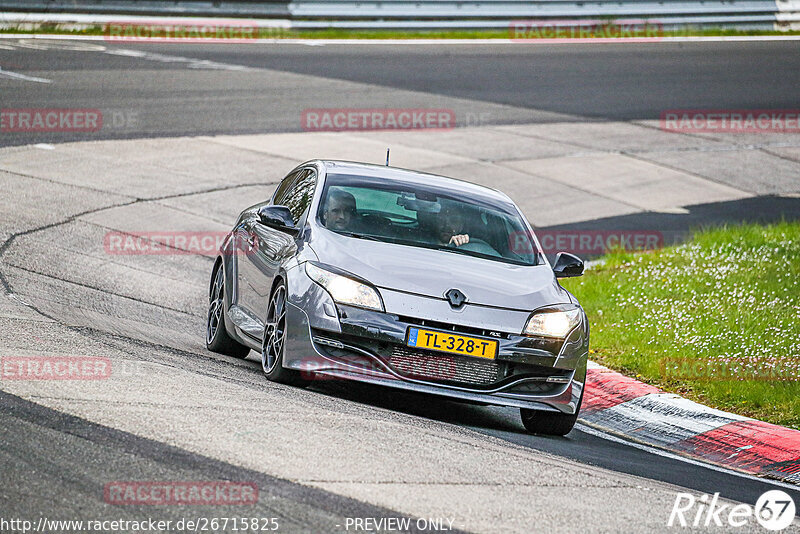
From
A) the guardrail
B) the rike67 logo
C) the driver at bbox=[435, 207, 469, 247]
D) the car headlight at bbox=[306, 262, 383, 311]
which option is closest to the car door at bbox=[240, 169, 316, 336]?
the car headlight at bbox=[306, 262, 383, 311]

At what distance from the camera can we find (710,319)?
1120 centimetres

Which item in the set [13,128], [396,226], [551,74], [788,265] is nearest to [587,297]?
[788,265]

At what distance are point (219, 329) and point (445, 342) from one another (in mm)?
2679

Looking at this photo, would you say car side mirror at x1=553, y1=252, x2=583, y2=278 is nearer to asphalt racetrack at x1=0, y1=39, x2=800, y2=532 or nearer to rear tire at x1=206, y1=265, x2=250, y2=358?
asphalt racetrack at x1=0, y1=39, x2=800, y2=532

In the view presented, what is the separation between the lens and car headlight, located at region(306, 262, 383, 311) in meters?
7.65

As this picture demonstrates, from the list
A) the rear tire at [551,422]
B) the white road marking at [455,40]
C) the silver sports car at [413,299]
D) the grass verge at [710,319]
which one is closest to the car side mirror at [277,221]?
the silver sports car at [413,299]

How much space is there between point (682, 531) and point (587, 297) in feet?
23.2

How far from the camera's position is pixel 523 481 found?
20.0 ft

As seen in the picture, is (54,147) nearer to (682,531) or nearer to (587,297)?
(587,297)

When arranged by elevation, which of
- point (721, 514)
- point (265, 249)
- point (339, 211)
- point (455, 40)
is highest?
point (455, 40)

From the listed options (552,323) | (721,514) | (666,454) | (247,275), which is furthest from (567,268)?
(721,514)

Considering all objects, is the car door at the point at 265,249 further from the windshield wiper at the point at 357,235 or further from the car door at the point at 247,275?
the windshield wiper at the point at 357,235

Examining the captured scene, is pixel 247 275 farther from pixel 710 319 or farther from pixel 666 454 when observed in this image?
pixel 710 319

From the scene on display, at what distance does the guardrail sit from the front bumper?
67.9ft
